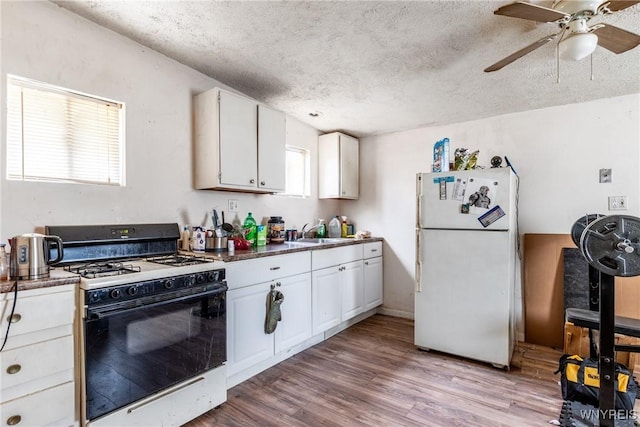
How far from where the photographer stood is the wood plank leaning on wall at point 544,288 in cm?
285

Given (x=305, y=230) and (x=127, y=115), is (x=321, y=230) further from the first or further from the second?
(x=127, y=115)

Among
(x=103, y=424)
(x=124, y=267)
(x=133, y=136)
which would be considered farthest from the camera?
(x=133, y=136)

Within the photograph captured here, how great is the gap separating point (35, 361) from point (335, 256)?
214cm

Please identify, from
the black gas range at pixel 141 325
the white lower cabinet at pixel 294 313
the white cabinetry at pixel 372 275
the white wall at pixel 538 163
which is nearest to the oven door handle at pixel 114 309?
the black gas range at pixel 141 325

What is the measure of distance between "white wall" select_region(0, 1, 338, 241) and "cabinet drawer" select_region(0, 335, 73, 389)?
688 mm

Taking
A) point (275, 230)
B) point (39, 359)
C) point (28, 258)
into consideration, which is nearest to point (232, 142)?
point (275, 230)

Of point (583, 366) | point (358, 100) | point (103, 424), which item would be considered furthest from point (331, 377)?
point (358, 100)

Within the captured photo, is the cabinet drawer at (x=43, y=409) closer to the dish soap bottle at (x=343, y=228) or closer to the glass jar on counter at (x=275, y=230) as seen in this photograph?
the glass jar on counter at (x=275, y=230)

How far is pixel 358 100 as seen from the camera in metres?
2.88

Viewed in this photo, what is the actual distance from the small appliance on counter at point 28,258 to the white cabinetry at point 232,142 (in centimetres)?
111

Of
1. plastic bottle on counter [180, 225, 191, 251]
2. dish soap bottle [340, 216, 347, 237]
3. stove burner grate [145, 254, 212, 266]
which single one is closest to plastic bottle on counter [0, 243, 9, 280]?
stove burner grate [145, 254, 212, 266]

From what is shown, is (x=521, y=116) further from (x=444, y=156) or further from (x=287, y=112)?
(x=287, y=112)

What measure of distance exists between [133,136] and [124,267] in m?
0.95

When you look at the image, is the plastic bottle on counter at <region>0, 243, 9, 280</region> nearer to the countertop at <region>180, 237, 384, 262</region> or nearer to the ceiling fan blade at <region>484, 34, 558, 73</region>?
the countertop at <region>180, 237, 384, 262</region>
